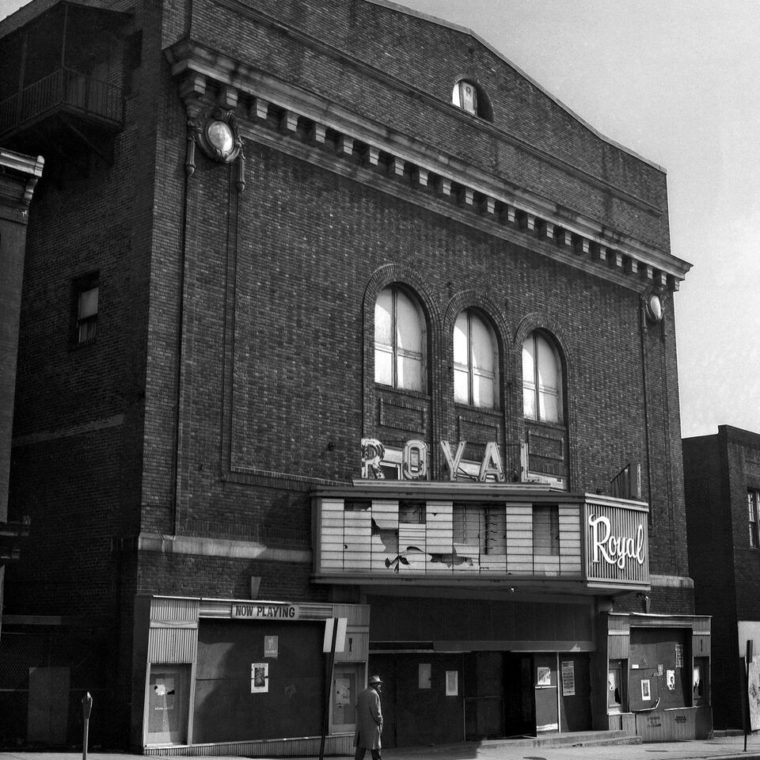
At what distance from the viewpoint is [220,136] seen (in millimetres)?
24484

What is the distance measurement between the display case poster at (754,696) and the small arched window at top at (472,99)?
17.6 metres

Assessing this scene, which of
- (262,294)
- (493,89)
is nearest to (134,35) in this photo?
(262,294)

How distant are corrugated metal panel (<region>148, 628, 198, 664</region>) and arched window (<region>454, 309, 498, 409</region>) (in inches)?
378

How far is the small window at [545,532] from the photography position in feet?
83.0

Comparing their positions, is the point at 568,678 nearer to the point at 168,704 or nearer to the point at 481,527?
the point at 481,527

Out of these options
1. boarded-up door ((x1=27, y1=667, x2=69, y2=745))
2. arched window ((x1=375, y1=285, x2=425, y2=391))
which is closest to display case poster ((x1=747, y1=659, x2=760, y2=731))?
arched window ((x1=375, y1=285, x2=425, y2=391))

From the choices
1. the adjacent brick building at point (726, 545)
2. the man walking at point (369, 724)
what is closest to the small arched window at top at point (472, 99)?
the adjacent brick building at point (726, 545)

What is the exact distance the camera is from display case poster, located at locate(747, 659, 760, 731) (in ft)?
114

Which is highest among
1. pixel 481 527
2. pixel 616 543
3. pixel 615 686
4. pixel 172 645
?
pixel 481 527

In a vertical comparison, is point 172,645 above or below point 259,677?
above

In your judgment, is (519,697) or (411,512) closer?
(411,512)

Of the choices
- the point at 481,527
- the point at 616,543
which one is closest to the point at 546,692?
the point at 616,543

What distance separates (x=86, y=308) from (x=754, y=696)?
73.4 ft

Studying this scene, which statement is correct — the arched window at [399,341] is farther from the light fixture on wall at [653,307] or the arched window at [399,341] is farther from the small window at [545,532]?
the light fixture on wall at [653,307]
